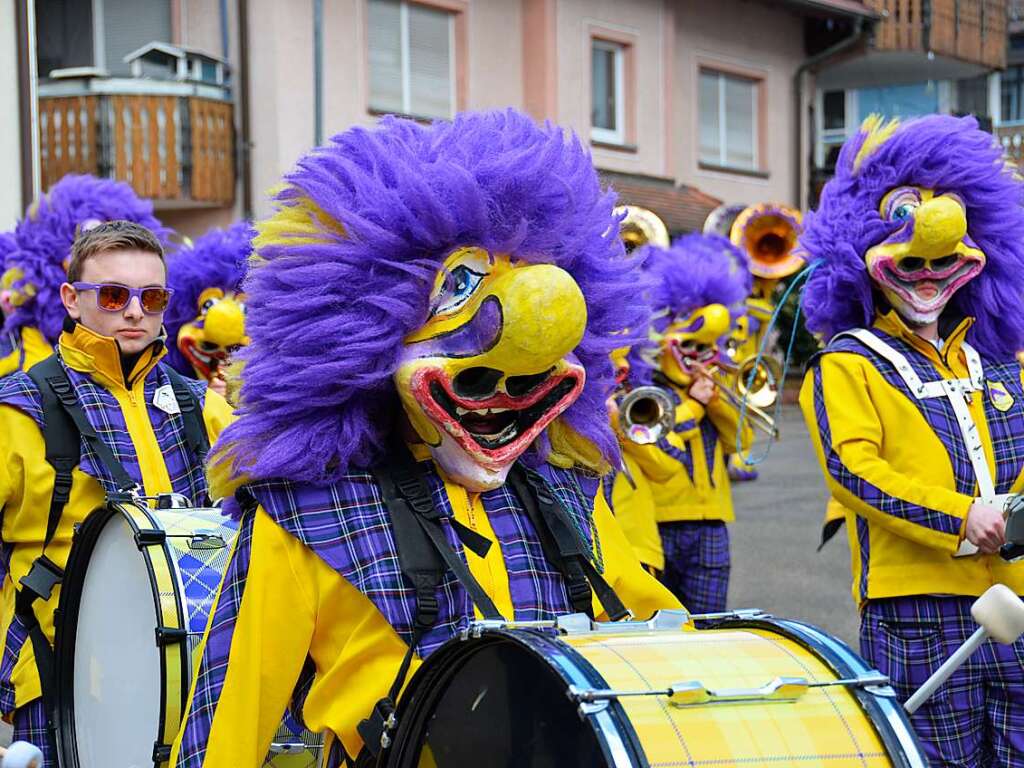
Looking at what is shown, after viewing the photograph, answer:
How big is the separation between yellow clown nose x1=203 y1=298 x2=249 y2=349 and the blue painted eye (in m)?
4.44

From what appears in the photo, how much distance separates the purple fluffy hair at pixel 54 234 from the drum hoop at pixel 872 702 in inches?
198

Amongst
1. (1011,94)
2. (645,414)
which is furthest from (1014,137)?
(645,414)

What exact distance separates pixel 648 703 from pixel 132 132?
53.2ft

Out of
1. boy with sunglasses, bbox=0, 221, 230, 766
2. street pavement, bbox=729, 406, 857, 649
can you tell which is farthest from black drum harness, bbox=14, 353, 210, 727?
street pavement, bbox=729, 406, 857, 649

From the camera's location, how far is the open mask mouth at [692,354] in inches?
319

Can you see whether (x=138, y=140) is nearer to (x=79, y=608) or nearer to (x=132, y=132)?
(x=132, y=132)

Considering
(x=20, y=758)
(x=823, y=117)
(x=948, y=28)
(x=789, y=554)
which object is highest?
(x=948, y=28)

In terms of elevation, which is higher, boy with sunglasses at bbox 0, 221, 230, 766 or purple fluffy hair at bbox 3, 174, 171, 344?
purple fluffy hair at bbox 3, 174, 171, 344

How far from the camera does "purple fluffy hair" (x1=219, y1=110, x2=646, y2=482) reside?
9.45 feet

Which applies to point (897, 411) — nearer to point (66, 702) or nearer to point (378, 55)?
point (66, 702)

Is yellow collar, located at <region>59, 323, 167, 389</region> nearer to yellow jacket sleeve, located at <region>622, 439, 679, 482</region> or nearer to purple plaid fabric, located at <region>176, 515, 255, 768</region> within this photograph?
purple plaid fabric, located at <region>176, 515, 255, 768</region>

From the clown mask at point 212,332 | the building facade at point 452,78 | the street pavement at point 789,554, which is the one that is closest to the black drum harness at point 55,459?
the clown mask at point 212,332

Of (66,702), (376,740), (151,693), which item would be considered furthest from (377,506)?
(66,702)

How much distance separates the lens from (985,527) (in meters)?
4.33
